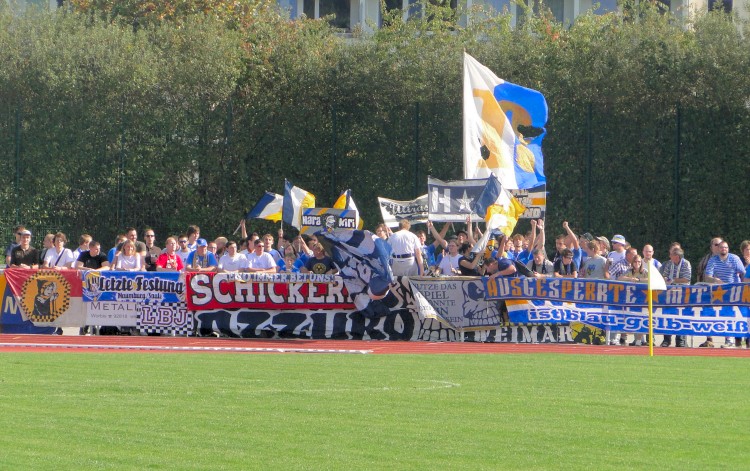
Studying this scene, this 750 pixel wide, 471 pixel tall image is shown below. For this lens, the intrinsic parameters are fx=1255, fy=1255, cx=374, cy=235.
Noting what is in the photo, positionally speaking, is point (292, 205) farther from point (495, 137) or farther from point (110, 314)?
point (495, 137)

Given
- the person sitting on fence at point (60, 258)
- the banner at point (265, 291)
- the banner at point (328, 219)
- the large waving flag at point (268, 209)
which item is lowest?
the banner at point (265, 291)

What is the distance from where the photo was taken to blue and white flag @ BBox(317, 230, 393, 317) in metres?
21.3

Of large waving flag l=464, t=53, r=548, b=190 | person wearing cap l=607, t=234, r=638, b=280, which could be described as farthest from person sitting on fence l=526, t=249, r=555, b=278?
large waving flag l=464, t=53, r=548, b=190

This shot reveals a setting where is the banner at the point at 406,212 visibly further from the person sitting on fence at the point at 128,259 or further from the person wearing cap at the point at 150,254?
the person sitting on fence at the point at 128,259

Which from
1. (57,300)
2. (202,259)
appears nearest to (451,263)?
(202,259)

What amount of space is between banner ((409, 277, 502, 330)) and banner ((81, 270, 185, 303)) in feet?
14.4

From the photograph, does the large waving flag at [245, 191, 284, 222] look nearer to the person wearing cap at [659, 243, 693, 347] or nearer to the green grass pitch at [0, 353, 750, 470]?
the person wearing cap at [659, 243, 693, 347]

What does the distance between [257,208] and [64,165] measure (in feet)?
22.8

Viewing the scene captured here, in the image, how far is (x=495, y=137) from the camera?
23.0 meters

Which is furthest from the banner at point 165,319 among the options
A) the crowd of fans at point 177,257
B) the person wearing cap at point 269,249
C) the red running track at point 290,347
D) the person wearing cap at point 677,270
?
the person wearing cap at point 677,270

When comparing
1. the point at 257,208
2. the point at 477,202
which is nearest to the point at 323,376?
the point at 477,202

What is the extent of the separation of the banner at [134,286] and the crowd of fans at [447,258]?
302 mm

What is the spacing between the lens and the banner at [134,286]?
22.6 meters

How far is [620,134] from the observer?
29109 mm
